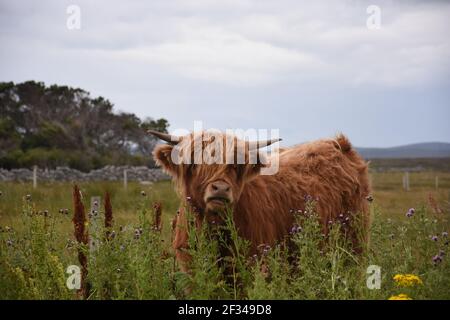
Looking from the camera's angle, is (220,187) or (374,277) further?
(220,187)

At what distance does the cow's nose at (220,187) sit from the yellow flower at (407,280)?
1.42 m

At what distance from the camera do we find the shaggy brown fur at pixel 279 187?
5037mm

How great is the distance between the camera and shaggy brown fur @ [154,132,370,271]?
504cm

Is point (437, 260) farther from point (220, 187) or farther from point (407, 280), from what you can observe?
point (220, 187)

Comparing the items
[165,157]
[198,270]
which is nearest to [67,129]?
[165,157]

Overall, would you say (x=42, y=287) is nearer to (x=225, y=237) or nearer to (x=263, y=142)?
(x=225, y=237)

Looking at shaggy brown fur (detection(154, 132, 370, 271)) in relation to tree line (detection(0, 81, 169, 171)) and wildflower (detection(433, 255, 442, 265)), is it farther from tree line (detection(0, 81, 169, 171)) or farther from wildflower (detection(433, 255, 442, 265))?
tree line (detection(0, 81, 169, 171))

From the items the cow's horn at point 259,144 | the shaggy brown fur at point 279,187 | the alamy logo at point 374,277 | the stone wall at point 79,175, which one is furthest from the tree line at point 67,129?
the alamy logo at point 374,277

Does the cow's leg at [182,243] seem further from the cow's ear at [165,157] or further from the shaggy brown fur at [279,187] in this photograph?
the cow's ear at [165,157]

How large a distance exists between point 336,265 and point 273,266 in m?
0.49

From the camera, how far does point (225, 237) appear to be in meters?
4.89

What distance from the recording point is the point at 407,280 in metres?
3.88

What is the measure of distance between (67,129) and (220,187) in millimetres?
32896

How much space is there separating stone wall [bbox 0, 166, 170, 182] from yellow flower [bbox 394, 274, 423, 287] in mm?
22682
